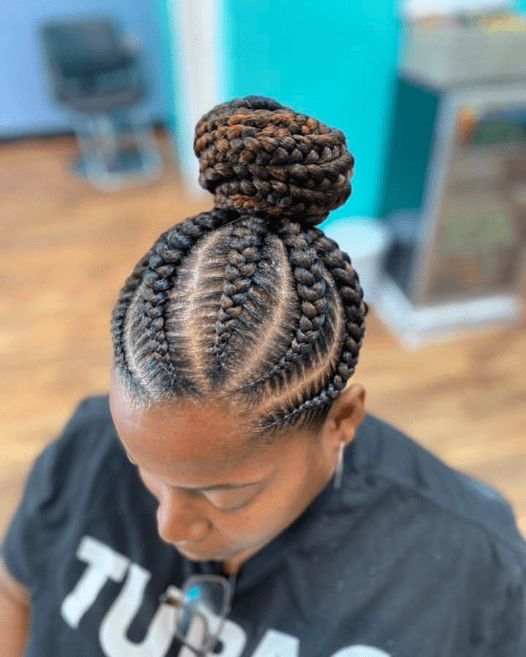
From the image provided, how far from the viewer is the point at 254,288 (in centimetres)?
45

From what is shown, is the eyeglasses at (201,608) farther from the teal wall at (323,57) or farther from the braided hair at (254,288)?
the teal wall at (323,57)

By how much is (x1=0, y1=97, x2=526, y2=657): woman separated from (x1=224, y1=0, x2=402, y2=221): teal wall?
138cm

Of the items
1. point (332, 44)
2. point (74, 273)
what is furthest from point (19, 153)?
point (332, 44)

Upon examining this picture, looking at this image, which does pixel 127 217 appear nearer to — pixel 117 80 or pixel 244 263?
pixel 117 80

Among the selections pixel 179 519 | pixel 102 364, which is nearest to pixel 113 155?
pixel 102 364

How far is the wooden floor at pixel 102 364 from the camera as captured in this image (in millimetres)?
1609

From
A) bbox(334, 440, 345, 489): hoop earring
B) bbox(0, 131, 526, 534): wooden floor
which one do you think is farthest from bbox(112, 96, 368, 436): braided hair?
bbox(0, 131, 526, 534): wooden floor

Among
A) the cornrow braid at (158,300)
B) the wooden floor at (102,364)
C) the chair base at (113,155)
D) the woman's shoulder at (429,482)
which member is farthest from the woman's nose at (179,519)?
the chair base at (113,155)

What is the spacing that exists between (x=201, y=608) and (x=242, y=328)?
0.44 meters

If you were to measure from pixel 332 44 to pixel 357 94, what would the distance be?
0.18 metres

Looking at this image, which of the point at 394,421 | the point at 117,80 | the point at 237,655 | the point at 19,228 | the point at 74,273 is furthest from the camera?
the point at 117,80

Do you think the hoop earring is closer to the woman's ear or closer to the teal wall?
the woman's ear

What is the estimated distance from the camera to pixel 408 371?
73.7 inches

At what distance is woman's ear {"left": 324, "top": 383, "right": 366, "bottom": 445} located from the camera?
52cm
